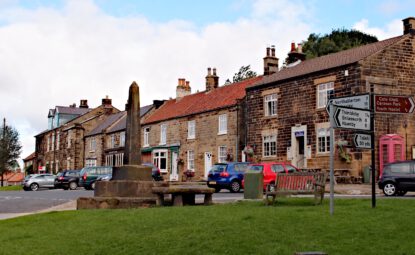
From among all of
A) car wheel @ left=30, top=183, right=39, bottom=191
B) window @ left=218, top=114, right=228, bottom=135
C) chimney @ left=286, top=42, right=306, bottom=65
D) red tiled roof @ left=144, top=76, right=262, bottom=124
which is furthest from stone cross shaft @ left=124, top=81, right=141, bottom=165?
car wheel @ left=30, top=183, right=39, bottom=191

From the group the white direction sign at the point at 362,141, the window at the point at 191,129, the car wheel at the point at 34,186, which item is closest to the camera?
the white direction sign at the point at 362,141

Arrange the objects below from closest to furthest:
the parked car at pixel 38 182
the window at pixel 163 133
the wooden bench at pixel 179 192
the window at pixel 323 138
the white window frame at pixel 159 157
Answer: the wooden bench at pixel 179 192
the window at pixel 323 138
the parked car at pixel 38 182
the white window frame at pixel 159 157
the window at pixel 163 133

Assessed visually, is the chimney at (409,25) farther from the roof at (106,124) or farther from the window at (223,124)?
the roof at (106,124)

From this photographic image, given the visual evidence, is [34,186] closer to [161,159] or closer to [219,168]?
[161,159]

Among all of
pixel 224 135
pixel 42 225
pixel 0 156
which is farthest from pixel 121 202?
pixel 0 156

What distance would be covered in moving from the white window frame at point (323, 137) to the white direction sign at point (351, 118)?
19853 mm

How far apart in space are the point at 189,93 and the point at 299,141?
2211 cm

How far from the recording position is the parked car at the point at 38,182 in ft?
144

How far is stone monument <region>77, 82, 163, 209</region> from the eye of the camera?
16.6 metres

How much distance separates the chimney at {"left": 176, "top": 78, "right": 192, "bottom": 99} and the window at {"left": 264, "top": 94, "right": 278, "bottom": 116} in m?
18.3

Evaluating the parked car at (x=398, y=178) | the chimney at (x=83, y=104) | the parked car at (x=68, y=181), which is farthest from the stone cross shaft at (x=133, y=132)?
the chimney at (x=83, y=104)

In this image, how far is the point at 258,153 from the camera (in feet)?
123

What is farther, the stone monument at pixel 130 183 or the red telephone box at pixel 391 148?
the red telephone box at pixel 391 148

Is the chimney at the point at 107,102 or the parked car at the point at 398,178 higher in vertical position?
the chimney at the point at 107,102
